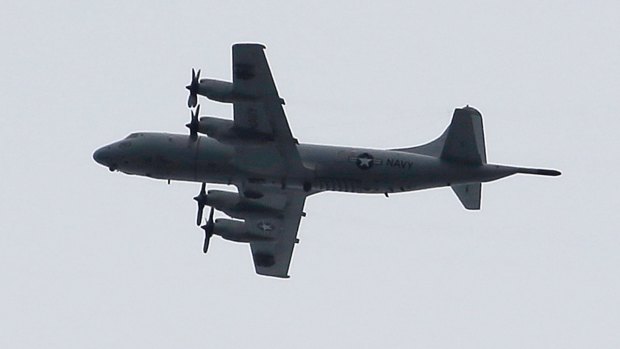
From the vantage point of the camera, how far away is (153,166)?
161 ft

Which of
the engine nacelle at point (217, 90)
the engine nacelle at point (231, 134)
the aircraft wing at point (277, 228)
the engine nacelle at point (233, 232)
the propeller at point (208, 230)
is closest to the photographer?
the engine nacelle at point (217, 90)

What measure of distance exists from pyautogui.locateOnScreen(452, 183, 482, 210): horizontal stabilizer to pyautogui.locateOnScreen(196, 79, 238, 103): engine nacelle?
28.3ft

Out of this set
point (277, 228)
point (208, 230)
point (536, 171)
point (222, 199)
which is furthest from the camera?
point (277, 228)

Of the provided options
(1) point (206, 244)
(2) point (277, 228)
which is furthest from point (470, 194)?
(1) point (206, 244)

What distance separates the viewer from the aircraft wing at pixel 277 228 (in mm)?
51938

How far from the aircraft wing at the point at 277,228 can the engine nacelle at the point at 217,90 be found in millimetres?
4848

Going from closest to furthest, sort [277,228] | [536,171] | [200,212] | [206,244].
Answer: [536,171]
[200,212]
[206,244]
[277,228]

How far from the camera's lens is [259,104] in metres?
47.4

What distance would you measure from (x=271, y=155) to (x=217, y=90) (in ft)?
9.88

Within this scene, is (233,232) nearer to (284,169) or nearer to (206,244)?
(206,244)

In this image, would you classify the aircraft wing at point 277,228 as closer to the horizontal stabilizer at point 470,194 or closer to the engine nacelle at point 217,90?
the engine nacelle at point 217,90

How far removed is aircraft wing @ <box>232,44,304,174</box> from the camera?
1838 inches

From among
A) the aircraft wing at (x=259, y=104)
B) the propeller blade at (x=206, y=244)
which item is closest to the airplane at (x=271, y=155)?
the aircraft wing at (x=259, y=104)

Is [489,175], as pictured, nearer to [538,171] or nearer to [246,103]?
[538,171]
